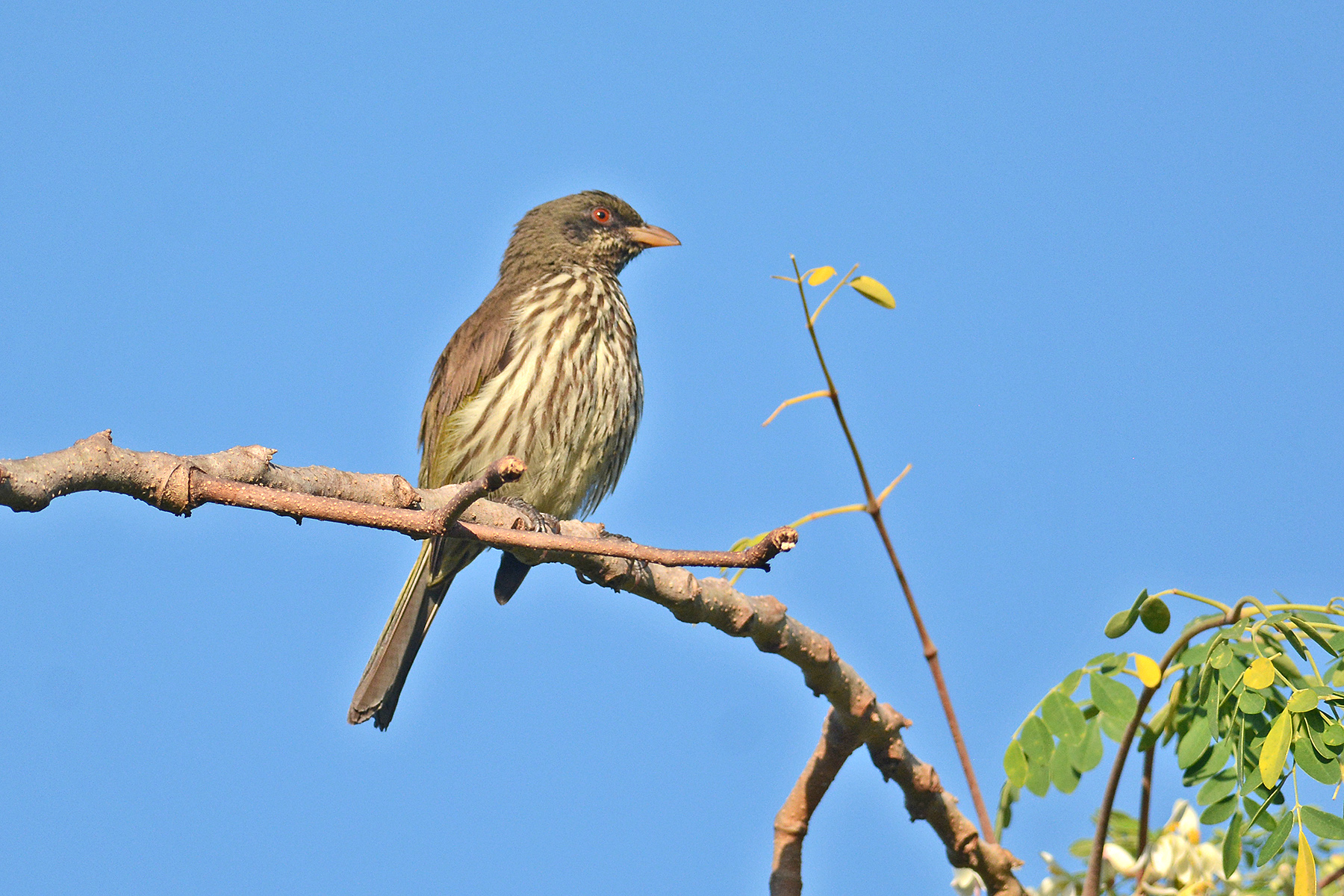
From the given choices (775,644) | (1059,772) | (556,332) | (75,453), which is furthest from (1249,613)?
(556,332)

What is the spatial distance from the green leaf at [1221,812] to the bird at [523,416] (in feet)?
9.10

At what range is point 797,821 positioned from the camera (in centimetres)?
367

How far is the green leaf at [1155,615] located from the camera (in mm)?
3047

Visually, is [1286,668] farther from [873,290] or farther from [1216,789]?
[873,290]

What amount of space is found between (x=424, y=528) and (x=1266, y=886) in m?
2.62

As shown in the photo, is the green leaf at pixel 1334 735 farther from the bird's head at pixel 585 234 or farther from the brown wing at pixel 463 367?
the bird's head at pixel 585 234

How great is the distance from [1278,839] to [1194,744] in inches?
13.2

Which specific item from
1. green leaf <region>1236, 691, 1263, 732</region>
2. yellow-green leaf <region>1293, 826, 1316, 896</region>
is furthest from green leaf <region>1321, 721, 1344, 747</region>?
yellow-green leaf <region>1293, 826, 1316, 896</region>

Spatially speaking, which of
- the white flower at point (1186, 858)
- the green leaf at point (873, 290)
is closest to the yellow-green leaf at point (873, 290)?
the green leaf at point (873, 290)

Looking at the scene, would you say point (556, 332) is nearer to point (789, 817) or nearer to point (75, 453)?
point (789, 817)

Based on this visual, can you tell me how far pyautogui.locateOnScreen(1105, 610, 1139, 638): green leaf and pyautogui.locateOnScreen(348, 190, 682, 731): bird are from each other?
2.48 m

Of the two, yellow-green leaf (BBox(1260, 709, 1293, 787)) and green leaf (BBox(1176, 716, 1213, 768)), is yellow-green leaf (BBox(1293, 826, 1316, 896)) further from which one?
green leaf (BBox(1176, 716, 1213, 768))

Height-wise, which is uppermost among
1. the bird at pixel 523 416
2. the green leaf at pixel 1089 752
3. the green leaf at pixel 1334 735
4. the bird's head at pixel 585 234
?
the bird's head at pixel 585 234

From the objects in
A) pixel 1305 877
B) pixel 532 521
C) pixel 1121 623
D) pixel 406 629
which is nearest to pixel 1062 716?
pixel 1121 623
